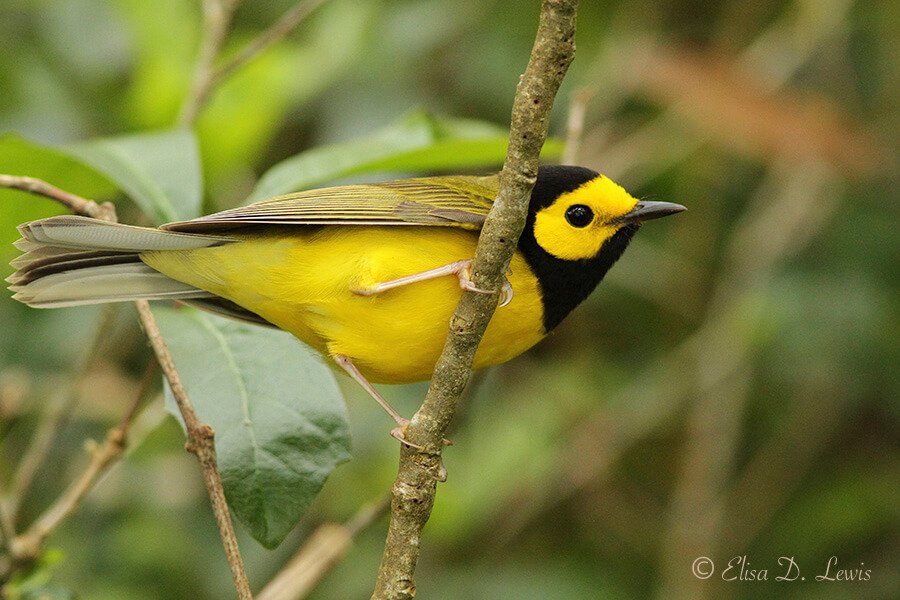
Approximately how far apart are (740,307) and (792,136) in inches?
37.5

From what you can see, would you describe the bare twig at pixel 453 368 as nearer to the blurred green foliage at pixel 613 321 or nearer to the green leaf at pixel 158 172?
the green leaf at pixel 158 172

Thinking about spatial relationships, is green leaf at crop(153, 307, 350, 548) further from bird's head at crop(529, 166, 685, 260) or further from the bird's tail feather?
bird's head at crop(529, 166, 685, 260)

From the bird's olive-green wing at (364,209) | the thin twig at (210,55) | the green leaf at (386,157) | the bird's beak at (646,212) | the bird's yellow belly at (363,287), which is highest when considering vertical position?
the thin twig at (210,55)

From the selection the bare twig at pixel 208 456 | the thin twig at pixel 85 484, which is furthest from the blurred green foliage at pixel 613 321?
the bare twig at pixel 208 456

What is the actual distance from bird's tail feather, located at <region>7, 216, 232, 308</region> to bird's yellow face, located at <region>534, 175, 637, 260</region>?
990 millimetres

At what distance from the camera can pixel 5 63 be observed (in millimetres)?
4426

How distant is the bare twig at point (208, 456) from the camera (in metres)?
1.99

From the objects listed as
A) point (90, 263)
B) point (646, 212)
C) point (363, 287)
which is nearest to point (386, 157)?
point (363, 287)

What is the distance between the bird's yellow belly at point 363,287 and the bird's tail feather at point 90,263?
7 cm

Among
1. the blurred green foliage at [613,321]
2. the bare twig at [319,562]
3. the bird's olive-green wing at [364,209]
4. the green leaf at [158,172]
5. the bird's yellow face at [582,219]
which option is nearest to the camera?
the bird's olive-green wing at [364,209]

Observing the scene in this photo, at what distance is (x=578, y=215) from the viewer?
2.85m

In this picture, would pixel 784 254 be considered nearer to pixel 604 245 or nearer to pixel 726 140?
pixel 726 140

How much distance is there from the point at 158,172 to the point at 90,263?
0.44 m

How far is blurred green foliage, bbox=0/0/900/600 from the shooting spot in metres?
4.21
